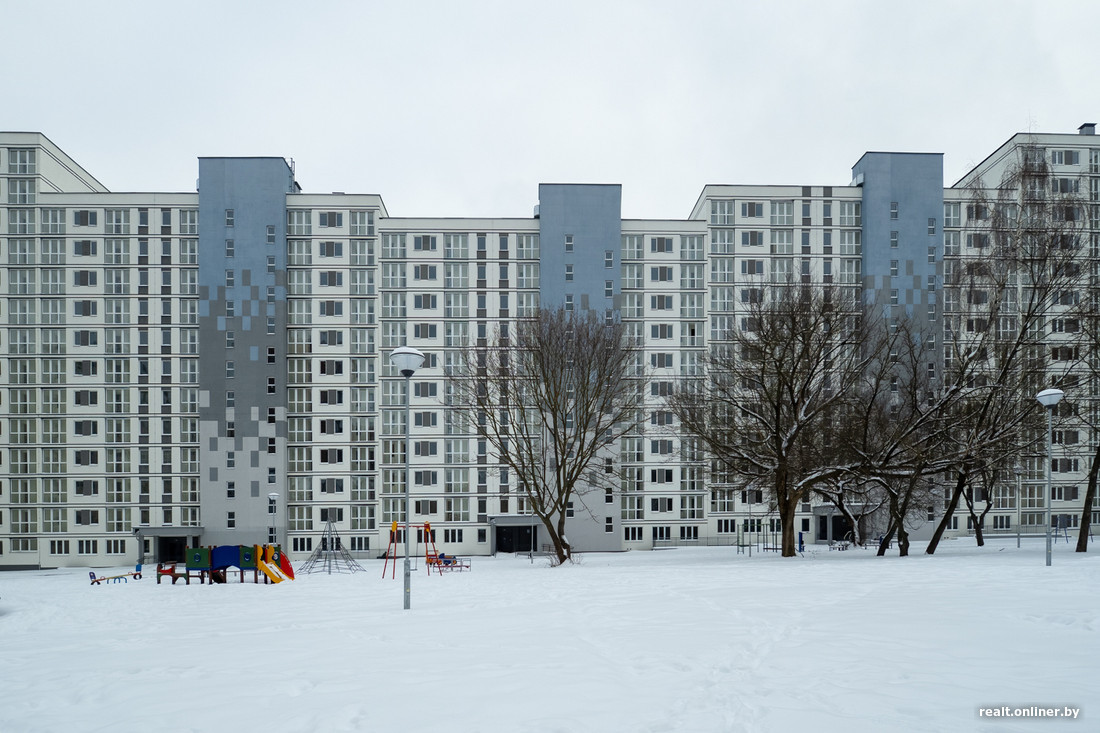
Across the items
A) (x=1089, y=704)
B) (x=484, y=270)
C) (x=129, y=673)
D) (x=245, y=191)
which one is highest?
(x=245, y=191)

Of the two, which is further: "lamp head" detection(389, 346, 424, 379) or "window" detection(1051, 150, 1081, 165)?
"window" detection(1051, 150, 1081, 165)

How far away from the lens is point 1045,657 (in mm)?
9961

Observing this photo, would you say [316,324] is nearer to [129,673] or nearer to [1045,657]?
[129,673]

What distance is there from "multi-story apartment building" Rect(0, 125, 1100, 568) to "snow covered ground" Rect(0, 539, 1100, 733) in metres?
52.4

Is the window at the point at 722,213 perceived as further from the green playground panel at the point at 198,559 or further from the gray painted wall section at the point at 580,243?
the green playground panel at the point at 198,559

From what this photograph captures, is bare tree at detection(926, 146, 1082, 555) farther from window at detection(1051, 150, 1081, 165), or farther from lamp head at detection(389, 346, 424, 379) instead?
window at detection(1051, 150, 1081, 165)

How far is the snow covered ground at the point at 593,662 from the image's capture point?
8.22 m

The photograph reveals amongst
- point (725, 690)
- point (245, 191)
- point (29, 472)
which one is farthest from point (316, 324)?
point (725, 690)

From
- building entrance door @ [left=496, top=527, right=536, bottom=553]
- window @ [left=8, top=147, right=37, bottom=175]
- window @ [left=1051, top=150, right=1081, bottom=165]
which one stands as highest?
window @ [left=1051, top=150, right=1081, bottom=165]

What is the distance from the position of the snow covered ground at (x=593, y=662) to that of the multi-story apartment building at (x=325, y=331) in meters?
52.4

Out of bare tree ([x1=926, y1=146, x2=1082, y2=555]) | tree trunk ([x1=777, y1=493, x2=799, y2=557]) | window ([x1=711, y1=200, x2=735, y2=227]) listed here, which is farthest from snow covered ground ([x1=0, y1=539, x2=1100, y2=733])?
window ([x1=711, y1=200, x2=735, y2=227])

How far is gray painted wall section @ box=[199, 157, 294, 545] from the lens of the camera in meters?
68.6

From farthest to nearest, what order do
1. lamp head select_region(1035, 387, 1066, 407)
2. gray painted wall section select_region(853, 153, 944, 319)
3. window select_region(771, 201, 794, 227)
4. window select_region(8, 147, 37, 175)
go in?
window select_region(771, 201, 794, 227)
gray painted wall section select_region(853, 153, 944, 319)
window select_region(8, 147, 37, 175)
lamp head select_region(1035, 387, 1066, 407)

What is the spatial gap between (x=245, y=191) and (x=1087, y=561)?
68893 mm
